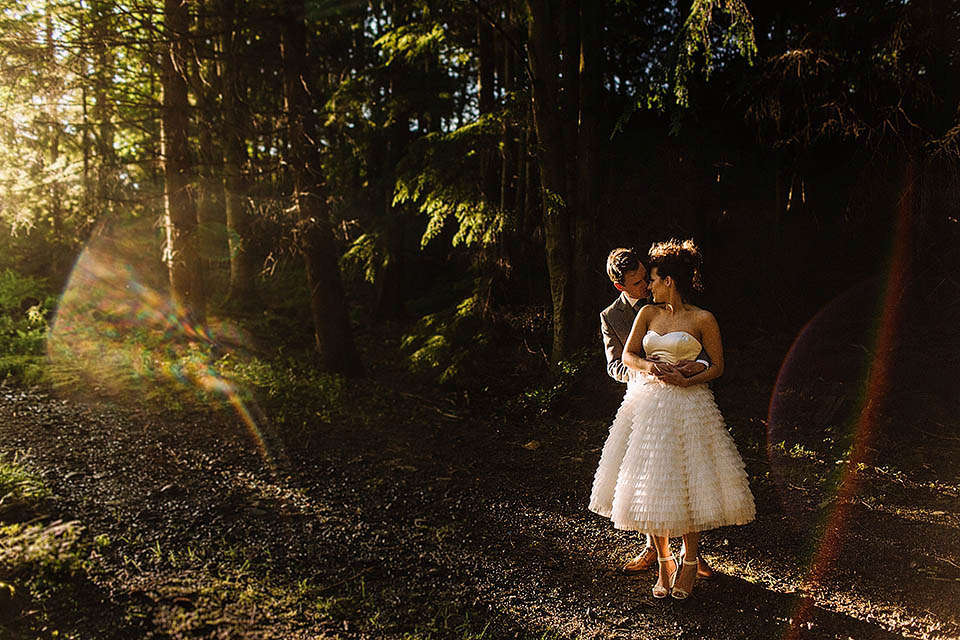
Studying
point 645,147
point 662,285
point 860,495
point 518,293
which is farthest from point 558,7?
point 860,495

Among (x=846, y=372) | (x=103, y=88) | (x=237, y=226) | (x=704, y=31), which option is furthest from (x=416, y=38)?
(x=237, y=226)

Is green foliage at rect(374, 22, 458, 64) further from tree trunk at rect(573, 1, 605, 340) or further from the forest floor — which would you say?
the forest floor

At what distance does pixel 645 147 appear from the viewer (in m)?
9.48

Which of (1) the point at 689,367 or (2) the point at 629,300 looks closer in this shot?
(1) the point at 689,367

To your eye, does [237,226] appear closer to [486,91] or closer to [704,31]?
[486,91]

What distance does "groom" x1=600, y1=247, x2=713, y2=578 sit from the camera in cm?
439

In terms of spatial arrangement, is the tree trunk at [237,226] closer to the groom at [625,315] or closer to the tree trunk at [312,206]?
the tree trunk at [312,206]

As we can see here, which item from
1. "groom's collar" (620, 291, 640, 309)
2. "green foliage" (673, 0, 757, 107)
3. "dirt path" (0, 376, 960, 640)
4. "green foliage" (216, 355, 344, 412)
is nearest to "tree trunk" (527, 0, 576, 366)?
"dirt path" (0, 376, 960, 640)

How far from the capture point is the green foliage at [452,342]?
10.0 meters

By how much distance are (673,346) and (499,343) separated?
6.99 meters

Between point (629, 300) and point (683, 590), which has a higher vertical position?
point (629, 300)

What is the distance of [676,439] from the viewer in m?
4.05

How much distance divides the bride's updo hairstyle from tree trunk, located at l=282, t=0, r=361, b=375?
7.21 m

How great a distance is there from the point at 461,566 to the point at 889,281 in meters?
8.34
